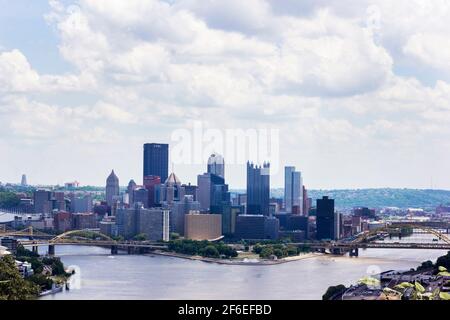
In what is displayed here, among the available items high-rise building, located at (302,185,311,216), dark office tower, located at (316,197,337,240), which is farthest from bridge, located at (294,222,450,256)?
dark office tower, located at (316,197,337,240)

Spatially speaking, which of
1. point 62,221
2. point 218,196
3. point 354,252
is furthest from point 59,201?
point 354,252

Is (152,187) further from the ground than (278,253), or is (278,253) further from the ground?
(152,187)

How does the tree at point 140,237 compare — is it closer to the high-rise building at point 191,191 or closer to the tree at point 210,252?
the high-rise building at point 191,191

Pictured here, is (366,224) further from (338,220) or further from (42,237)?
(42,237)

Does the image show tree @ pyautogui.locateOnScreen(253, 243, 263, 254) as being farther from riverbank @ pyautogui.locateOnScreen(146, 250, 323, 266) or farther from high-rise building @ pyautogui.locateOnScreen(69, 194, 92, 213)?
high-rise building @ pyautogui.locateOnScreen(69, 194, 92, 213)

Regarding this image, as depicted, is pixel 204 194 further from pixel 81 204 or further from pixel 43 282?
pixel 43 282
